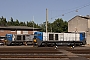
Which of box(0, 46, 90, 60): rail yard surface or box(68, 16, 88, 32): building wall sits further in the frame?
box(68, 16, 88, 32): building wall

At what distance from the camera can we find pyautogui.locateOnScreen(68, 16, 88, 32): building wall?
7742 cm

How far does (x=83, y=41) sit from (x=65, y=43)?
4310mm

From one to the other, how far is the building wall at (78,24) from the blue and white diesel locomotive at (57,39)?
25.1 m

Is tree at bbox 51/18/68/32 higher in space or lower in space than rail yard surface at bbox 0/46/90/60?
higher

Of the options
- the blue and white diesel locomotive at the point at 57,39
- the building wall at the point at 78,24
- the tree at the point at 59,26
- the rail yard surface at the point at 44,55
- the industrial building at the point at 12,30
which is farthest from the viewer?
the tree at the point at 59,26

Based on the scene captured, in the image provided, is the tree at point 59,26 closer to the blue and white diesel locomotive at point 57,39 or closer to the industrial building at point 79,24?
the industrial building at point 79,24

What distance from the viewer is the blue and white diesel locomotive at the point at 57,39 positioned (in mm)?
49438

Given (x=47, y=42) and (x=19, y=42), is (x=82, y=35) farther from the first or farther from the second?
(x=19, y=42)

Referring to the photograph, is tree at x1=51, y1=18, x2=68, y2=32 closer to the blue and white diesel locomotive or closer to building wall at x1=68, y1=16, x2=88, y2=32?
building wall at x1=68, y1=16, x2=88, y2=32

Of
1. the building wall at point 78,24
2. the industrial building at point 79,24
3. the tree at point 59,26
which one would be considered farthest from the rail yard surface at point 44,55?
the tree at point 59,26

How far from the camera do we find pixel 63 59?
58.4 feet

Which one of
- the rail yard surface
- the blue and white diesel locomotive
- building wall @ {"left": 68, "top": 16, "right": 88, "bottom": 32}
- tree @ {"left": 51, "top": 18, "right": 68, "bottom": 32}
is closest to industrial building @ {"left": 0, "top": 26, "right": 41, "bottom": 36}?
building wall @ {"left": 68, "top": 16, "right": 88, "bottom": 32}

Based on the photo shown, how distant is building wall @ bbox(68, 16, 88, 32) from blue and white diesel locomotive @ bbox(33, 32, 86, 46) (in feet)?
82.4

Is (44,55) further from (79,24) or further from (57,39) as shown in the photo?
(79,24)
